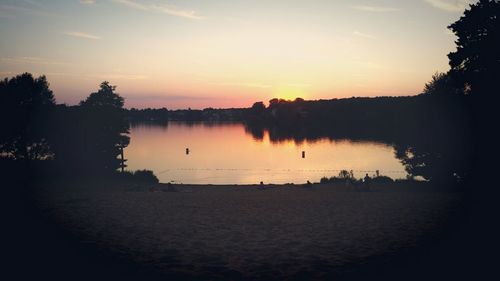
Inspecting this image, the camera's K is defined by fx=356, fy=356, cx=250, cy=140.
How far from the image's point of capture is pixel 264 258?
13539 mm

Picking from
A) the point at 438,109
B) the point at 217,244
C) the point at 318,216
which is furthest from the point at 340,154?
the point at 217,244

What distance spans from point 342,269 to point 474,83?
22262 mm

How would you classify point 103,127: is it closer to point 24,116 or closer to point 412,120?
point 24,116

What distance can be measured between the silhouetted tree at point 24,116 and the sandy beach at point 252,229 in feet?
61.6

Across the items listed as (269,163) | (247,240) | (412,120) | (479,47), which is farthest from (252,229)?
(269,163)

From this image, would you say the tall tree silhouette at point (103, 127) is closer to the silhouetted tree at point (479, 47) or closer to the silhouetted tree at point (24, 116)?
the silhouetted tree at point (24, 116)

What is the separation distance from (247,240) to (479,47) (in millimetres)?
23160

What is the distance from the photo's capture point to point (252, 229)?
60.5 ft

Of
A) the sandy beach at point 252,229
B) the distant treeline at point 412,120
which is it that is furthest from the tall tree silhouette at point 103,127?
the sandy beach at point 252,229

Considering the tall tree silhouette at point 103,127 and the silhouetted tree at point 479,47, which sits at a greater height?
the silhouetted tree at point 479,47

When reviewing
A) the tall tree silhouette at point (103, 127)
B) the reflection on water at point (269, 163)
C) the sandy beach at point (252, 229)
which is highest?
the tall tree silhouette at point (103, 127)

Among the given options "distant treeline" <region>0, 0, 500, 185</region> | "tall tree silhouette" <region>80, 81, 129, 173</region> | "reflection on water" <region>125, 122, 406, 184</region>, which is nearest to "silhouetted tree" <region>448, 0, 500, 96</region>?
"distant treeline" <region>0, 0, 500, 185</region>

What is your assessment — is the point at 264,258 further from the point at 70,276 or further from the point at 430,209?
the point at 430,209

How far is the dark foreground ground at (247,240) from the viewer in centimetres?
1198
